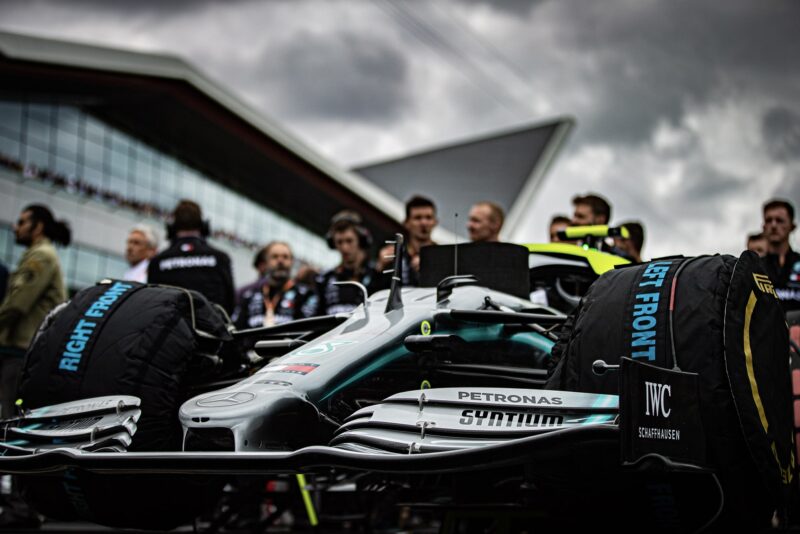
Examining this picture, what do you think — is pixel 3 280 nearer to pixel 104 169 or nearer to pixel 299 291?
pixel 299 291

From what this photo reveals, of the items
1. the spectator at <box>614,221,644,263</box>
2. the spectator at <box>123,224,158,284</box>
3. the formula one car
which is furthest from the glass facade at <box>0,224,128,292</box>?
the formula one car

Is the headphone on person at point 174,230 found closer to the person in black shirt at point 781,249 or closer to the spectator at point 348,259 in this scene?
the spectator at point 348,259

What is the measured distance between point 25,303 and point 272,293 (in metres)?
2.41

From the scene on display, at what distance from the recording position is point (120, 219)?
29812 millimetres

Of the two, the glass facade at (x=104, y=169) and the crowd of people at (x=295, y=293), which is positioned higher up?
the glass facade at (x=104, y=169)

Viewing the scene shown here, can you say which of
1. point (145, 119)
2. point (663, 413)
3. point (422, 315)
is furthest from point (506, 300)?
point (145, 119)

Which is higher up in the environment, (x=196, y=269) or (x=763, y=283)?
(x=196, y=269)

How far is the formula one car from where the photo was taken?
3219 mm

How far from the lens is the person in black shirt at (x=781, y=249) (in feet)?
22.7

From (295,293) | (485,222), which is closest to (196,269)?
(295,293)

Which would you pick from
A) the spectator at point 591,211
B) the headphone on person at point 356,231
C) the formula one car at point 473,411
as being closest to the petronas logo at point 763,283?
the formula one car at point 473,411

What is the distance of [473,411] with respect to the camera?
134 inches

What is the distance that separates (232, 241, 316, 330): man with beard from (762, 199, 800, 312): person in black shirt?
3.73 m

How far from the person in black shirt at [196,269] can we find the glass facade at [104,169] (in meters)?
19.3
